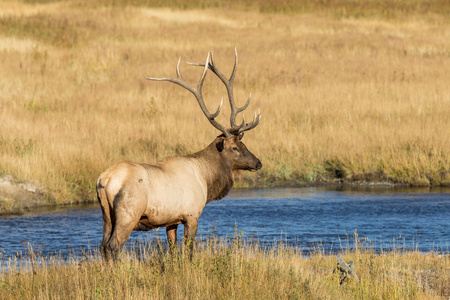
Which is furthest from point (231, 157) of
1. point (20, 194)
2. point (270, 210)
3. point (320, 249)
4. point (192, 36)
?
→ point (192, 36)

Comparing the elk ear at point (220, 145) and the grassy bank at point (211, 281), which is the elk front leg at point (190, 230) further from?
the elk ear at point (220, 145)

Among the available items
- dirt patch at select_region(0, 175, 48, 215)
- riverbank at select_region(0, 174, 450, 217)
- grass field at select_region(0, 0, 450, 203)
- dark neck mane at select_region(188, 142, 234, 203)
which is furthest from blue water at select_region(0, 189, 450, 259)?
grass field at select_region(0, 0, 450, 203)

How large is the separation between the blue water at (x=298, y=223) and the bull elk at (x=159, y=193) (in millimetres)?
1205

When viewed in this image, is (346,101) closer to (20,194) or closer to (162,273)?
(20,194)

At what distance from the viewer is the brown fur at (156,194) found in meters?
8.02

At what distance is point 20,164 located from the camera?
15.1 metres

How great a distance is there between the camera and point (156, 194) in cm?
827

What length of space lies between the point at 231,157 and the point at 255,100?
12422 millimetres

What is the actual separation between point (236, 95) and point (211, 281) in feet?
51.4

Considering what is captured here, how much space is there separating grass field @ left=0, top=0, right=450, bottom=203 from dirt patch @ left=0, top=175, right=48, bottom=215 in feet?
0.66

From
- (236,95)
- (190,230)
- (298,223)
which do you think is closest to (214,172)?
(190,230)

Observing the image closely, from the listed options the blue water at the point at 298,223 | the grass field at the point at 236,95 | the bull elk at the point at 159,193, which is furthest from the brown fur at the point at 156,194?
the grass field at the point at 236,95

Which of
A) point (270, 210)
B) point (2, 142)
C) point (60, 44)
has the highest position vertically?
point (60, 44)

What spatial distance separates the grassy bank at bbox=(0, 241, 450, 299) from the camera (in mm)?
7242
